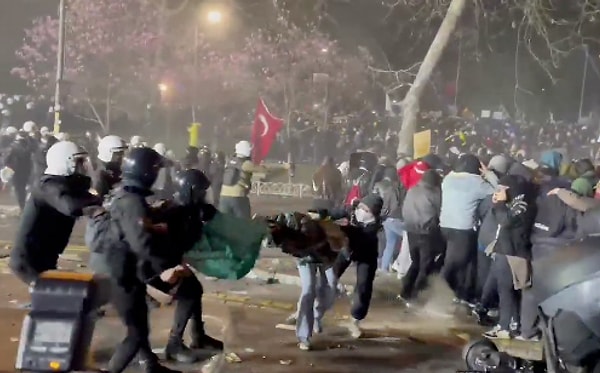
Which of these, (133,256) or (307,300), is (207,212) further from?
(307,300)

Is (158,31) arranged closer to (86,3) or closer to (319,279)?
(86,3)

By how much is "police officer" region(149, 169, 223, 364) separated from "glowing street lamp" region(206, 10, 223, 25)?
91.3 feet

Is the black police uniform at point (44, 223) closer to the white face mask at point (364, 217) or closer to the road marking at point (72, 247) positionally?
the white face mask at point (364, 217)

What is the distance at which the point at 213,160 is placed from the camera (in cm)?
1811

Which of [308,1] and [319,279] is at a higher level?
[308,1]

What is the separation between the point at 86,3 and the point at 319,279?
27782 mm

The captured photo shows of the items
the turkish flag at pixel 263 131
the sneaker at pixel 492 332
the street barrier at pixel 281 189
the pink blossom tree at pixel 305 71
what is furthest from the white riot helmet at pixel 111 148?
the pink blossom tree at pixel 305 71

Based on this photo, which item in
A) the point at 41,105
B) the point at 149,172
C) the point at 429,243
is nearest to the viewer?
the point at 149,172

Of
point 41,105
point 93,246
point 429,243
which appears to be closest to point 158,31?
point 41,105

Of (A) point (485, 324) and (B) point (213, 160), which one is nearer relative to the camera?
(A) point (485, 324)

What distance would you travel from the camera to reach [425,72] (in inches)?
923

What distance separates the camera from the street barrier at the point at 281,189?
26344 mm

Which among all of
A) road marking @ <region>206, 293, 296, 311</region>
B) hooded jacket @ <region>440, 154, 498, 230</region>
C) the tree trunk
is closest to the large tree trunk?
hooded jacket @ <region>440, 154, 498, 230</region>

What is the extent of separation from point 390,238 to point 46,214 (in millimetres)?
6228
